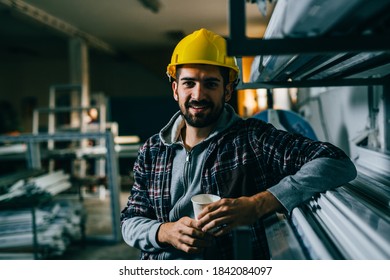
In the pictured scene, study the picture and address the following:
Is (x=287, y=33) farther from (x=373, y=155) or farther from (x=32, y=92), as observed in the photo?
(x=32, y=92)

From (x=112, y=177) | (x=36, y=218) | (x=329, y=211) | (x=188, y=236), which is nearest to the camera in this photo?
(x=329, y=211)

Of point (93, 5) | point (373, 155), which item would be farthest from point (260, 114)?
point (93, 5)

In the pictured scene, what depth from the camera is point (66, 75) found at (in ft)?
34.1

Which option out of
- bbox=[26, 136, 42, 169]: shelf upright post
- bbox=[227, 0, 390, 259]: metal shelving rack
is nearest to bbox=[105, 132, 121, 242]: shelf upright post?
bbox=[26, 136, 42, 169]: shelf upright post

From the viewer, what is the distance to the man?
1.27m

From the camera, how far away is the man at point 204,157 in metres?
1.27

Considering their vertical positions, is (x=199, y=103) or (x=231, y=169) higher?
(x=199, y=103)

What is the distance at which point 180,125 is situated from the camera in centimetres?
147

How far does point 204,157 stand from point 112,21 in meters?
5.62

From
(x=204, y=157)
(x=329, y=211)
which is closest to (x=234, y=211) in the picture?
(x=329, y=211)

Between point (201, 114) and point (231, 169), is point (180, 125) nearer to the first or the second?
point (201, 114)

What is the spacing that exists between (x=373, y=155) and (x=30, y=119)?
10.4 m

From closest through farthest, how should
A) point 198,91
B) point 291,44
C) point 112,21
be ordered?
1. point 291,44
2. point 198,91
3. point 112,21

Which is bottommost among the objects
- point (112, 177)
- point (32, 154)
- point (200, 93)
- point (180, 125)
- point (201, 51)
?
point (112, 177)
